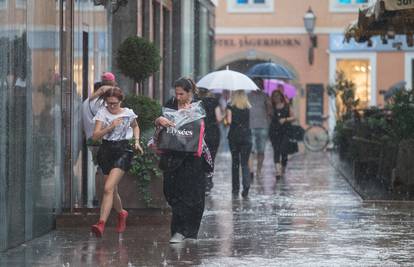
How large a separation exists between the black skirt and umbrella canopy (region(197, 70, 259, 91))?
6.11m

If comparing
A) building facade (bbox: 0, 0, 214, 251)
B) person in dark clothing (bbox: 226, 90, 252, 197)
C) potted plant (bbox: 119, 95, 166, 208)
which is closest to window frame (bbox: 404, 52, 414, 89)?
person in dark clothing (bbox: 226, 90, 252, 197)

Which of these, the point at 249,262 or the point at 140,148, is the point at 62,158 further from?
the point at 249,262

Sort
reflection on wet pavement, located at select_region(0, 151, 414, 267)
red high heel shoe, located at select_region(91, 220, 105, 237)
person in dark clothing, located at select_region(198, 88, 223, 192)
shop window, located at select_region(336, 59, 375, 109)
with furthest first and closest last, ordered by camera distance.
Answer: shop window, located at select_region(336, 59, 375, 109)
person in dark clothing, located at select_region(198, 88, 223, 192)
red high heel shoe, located at select_region(91, 220, 105, 237)
reflection on wet pavement, located at select_region(0, 151, 414, 267)

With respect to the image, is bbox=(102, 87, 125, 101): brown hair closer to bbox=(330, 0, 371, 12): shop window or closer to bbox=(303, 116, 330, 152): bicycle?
bbox=(303, 116, 330, 152): bicycle

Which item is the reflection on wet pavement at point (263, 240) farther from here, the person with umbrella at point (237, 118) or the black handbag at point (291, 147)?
the black handbag at point (291, 147)

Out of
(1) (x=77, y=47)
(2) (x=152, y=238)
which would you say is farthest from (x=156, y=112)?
(2) (x=152, y=238)

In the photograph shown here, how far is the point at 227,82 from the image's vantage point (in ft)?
61.4

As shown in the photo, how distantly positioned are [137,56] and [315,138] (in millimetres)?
21821

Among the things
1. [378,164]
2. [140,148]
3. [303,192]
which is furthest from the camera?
[378,164]

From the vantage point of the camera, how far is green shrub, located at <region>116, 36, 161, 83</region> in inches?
593

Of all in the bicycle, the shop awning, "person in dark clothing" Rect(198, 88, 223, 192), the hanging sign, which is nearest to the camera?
the hanging sign

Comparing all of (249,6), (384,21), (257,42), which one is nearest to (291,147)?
(384,21)

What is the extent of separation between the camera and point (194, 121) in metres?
12.0

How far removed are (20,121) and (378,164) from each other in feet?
34.0
